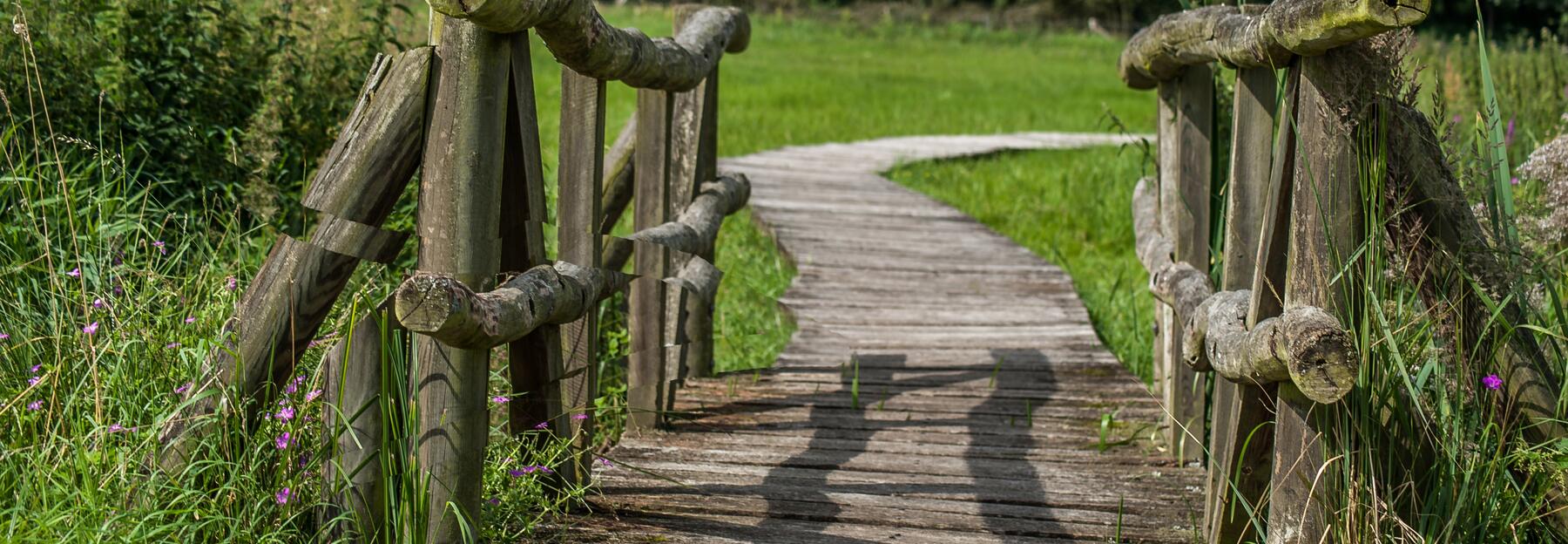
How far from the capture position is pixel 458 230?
2.64m

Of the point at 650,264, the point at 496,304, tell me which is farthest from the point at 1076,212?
the point at 496,304

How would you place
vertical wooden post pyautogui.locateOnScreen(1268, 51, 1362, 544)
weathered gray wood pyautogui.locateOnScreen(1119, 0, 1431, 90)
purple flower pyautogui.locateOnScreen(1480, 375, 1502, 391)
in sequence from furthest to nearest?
purple flower pyautogui.locateOnScreen(1480, 375, 1502, 391), vertical wooden post pyautogui.locateOnScreen(1268, 51, 1362, 544), weathered gray wood pyautogui.locateOnScreen(1119, 0, 1431, 90)

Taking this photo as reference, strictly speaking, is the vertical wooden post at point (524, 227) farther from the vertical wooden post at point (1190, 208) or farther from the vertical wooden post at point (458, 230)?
the vertical wooden post at point (1190, 208)

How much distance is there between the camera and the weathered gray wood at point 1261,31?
2254mm

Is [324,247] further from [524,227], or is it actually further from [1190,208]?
[1190,208]

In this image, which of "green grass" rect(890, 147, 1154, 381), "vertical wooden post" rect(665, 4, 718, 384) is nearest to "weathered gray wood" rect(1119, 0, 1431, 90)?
"vertical wooden post" rect(665, 4, 718, 384)

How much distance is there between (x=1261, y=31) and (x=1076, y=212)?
7.23 m

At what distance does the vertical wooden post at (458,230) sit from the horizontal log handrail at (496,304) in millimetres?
88

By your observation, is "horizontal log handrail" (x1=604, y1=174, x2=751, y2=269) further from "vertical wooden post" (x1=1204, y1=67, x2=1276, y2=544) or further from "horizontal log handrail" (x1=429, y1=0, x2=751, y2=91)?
"vertical wooden post" (x1=1204, y1=67, x2=1276, y2=544)

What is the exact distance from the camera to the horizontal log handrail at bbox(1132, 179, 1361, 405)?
7.66 ft

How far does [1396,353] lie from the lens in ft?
8.04

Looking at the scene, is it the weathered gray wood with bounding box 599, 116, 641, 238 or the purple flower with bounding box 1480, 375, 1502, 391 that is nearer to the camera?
the purple flower with bounding box 1480, 375, 1502, 391

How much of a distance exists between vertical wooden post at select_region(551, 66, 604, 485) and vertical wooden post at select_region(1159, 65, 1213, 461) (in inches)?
61.6

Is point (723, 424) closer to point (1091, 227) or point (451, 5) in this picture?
point (451, 5)
